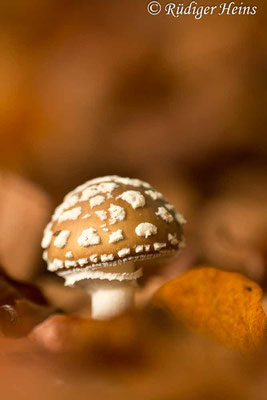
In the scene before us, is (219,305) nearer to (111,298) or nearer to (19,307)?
(111,298)

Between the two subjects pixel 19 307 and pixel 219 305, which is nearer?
pixel 219 305

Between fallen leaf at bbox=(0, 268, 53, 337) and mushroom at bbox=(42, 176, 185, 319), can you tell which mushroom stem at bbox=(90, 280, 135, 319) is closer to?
mushroom at bbox=(42, 176, 185, 319)

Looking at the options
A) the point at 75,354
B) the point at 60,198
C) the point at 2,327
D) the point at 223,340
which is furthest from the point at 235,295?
the point at 60,198

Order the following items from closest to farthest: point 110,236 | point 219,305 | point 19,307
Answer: point 219,305 < point 110,236 < point 19,307

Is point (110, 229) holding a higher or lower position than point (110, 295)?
higher

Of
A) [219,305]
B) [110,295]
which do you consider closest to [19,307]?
[110,295]

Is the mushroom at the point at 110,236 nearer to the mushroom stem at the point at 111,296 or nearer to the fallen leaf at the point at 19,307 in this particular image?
the mushroom stem at the point at 111,296

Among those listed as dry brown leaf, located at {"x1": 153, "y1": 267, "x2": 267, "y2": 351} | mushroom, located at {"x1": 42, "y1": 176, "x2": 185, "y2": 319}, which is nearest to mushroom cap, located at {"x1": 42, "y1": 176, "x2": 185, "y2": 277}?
mushroom, located at {"x1": 42, "y1": 176, "x2": 185, "y2": 319}
